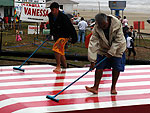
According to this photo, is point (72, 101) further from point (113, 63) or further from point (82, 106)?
point (113, 63)

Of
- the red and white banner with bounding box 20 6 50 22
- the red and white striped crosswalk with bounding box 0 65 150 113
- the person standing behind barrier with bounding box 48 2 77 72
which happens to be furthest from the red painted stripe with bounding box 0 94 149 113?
the red and white banner with bounding box 20 6 50 22

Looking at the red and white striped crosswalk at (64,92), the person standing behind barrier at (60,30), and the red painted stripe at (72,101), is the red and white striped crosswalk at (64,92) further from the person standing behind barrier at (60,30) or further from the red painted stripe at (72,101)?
the person standing behind barrier at (60,30)

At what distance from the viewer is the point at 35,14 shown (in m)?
16.2

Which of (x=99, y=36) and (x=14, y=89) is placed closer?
(x=99, y=36)

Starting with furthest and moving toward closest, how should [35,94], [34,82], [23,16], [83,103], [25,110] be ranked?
1. [23,16]
2. [34,82]
3. [35,94]
4. [83,103]
5. [25,110]

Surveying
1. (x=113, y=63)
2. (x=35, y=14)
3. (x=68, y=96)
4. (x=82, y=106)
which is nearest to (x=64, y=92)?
(x=68, y=96)

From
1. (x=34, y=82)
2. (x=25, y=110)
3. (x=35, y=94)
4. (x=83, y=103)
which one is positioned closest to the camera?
(x=25, y=110)

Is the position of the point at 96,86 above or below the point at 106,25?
below

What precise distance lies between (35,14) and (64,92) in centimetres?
1071

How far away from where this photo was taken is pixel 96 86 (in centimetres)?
584

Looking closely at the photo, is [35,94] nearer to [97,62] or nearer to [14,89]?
[14,89]

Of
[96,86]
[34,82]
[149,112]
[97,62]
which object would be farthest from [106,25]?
[34,82]

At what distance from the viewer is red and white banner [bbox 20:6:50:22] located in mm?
15854

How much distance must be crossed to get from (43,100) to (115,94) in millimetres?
1249
